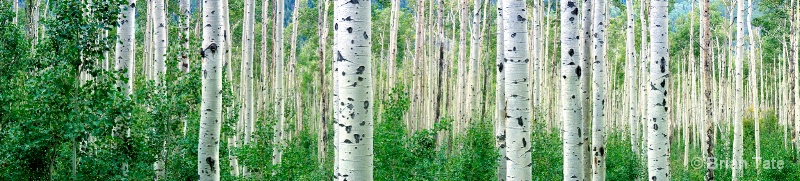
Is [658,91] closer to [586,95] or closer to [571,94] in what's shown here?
[571,94]

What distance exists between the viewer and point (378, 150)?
33.1ft

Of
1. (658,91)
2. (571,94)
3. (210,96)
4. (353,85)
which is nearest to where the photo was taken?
(353,85)

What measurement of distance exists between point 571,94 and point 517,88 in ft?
2.94

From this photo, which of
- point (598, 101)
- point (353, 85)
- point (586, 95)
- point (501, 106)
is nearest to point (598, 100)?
point (598, 101)

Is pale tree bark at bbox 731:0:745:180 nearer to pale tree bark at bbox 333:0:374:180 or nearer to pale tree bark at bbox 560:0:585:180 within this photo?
pale tree bark at bbox 560:0:585:180

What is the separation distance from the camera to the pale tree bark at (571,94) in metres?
5.77

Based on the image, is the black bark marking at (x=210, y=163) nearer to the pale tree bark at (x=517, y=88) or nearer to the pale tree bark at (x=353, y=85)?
the pale tree bark at (x=353, y=85)

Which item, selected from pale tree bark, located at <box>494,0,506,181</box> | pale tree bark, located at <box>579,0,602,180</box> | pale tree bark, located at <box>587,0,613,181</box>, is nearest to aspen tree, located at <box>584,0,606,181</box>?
pale tree bark, located at <box>587,0,613,181</box>

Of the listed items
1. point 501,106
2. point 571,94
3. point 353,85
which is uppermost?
point 353,85

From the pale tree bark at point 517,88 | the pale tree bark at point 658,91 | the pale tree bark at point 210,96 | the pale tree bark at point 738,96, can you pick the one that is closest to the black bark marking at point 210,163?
the pale tree bark at point 210,96

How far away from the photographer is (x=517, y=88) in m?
5.24

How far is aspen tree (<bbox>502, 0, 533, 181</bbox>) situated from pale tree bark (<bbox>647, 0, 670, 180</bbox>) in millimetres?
1328

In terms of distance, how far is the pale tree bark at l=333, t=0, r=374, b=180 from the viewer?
3.96 m

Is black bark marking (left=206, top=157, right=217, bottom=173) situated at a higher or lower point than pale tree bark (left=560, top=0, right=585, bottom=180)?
lower
